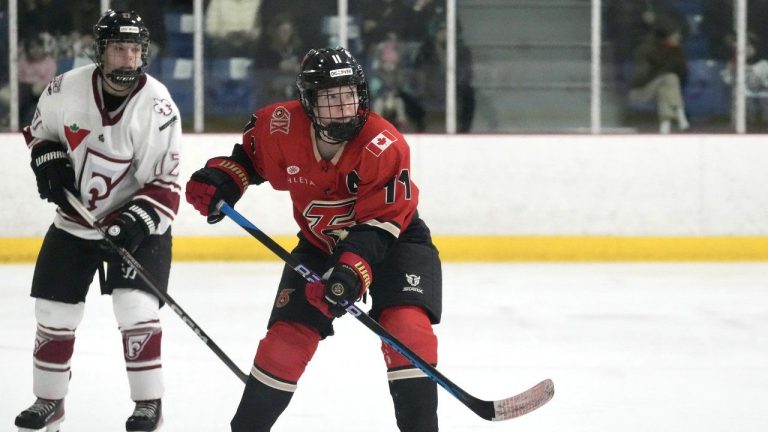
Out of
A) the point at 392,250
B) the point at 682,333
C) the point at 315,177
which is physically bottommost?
the point at 682,333

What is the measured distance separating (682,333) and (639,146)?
89.5 inches

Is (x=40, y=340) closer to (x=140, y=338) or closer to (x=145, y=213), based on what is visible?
(x=140, y=338)

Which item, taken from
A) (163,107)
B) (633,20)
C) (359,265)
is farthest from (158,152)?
(633,20)

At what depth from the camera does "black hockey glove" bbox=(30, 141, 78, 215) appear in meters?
3.01

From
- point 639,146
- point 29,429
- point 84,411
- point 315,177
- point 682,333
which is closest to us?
point 315,177

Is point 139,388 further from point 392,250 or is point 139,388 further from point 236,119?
point 236,119

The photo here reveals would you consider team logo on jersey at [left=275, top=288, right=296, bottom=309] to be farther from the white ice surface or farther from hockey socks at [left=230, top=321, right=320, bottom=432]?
the white ice surface

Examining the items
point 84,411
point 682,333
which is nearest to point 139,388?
point 84,411

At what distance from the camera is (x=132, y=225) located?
2977 millimetres

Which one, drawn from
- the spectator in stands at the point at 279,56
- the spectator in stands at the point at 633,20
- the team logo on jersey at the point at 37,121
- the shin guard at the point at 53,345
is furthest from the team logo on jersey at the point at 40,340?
the spectator in stands at the point at 633,20

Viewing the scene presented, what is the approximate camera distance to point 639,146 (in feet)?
22.3

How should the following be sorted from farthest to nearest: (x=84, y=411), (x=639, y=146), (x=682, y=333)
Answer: (x=639, y=146), (x=682, y=333), (x=84, y=411)

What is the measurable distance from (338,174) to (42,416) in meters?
0.99

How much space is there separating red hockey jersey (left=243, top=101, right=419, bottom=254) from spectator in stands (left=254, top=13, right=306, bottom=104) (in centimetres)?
437
